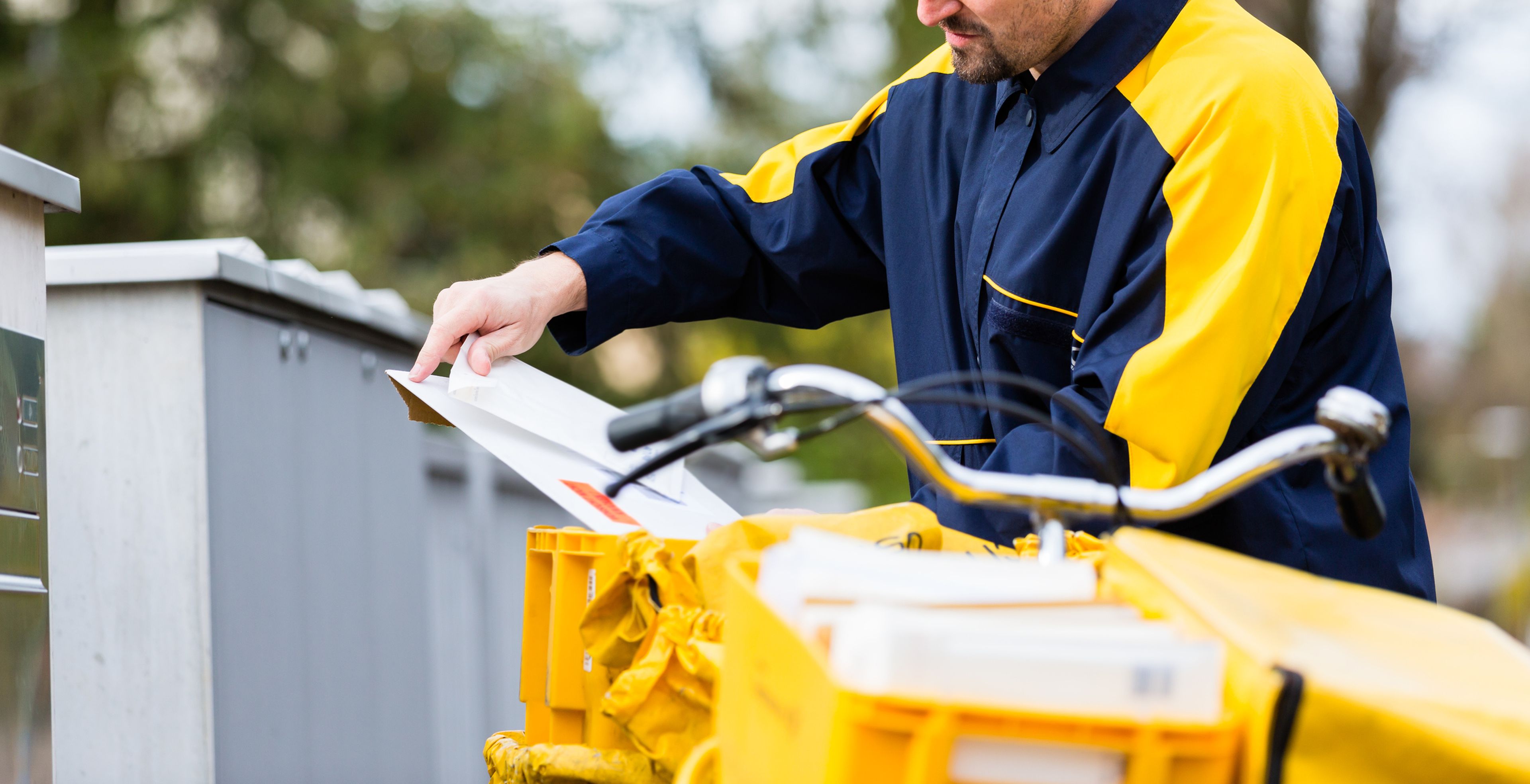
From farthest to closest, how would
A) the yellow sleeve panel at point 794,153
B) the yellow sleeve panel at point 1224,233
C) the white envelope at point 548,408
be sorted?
the yellow sleeve panel at point 794,153 → the white envelope at point 548,408 → the yellow sleeve panel at point 1224,233

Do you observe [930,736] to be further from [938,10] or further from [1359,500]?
[938,10]

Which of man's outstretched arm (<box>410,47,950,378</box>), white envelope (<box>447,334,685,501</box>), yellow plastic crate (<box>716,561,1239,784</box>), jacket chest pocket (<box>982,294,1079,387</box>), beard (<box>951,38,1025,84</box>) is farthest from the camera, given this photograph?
man's outstretched arm (<box>410,47,950,378</box>)

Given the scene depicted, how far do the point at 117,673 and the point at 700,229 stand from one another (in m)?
1.38

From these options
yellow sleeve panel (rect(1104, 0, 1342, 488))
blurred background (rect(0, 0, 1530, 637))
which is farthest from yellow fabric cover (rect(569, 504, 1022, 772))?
blurred background (rect(0, 0, 1530, 637))

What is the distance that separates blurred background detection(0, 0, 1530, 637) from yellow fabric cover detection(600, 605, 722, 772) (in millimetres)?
6358

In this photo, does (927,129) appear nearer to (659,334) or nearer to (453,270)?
(453,270)

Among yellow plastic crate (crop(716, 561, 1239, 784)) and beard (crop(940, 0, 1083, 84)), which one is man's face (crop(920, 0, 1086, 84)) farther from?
yellow plastic crate (crop(716, 561, 1239, 784))

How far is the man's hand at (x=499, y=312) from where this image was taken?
5.97ft

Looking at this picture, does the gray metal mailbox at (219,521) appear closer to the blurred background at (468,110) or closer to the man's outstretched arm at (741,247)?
the man's outstretched arm at (741,247)

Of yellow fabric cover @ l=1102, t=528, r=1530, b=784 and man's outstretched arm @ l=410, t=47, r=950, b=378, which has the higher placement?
man's outstretched arm @ l=410, t=47, r=950, b=378

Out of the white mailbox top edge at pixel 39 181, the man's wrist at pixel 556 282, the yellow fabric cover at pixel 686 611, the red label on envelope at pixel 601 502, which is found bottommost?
the yellow fabric cover at pixel 686 611

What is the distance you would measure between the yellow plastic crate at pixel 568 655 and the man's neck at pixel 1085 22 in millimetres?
992

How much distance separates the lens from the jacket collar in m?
1.89

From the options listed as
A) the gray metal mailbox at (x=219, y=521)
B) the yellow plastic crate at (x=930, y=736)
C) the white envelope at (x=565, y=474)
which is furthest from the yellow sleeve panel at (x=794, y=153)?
the yellow plastic crate at (x=930, y=736)
